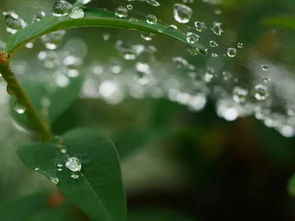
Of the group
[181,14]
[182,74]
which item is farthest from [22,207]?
[182,74]

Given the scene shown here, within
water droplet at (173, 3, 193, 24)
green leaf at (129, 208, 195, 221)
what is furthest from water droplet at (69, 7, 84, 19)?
green leaf at (129, 208, 195, 221)

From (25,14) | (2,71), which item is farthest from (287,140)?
(2,71)

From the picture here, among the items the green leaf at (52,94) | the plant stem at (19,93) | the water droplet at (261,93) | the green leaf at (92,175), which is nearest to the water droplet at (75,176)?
the green leaf at (92,175)

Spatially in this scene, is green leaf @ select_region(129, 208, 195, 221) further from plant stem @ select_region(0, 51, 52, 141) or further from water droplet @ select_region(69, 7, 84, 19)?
water droplet @ select_region(69, 7, 84, 19)

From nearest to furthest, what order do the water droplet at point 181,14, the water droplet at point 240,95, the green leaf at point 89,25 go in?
the green leaf at point 89,25 < the water droplet at point 181,14 < the water droplet at point 240,95

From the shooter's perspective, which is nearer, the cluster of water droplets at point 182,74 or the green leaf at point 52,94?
the cluster of water droplets at point 182,74

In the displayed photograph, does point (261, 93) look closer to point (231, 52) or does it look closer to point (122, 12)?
point (231, 52)

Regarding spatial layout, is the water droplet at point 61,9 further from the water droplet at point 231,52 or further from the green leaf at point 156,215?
the green leaf at point 156,215
